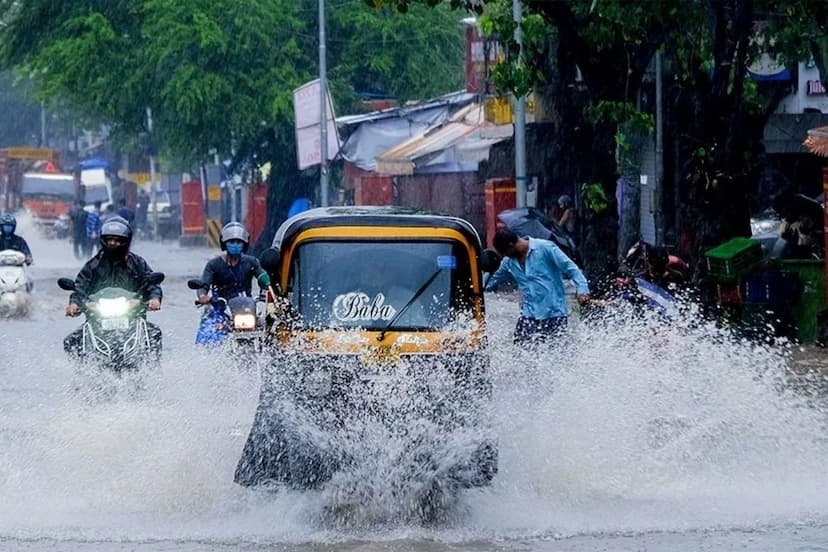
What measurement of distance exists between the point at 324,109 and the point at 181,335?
1797cm

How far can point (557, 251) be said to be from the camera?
1189cm

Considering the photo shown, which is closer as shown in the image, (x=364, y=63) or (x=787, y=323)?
(x=787, y=323)

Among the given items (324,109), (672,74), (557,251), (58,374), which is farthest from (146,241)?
(557,251)

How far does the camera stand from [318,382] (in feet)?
29.9

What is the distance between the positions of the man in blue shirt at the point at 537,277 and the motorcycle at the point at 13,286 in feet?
43.6

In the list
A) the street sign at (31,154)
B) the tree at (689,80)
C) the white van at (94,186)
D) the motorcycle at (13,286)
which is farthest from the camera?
the street sign at (31,154)

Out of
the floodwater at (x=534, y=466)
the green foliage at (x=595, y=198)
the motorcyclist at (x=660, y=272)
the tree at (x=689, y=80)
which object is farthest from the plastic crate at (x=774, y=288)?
the floodwater at (x=534, y=466)

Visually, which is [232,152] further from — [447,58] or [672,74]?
[672,74]

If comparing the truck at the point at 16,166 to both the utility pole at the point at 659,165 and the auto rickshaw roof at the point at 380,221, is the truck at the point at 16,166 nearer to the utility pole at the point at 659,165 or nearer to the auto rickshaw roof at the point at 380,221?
the utility pole at the point at 659,165

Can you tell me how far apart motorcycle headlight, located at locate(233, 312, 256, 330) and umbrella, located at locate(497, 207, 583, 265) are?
684 cm

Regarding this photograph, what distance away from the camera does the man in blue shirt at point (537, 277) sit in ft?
38.8

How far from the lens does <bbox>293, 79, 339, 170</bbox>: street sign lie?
39156mm

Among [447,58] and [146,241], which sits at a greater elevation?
[447,58]

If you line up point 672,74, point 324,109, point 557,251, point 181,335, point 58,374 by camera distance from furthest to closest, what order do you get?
point 324,109 < point 672,74 < point 181,335 < point 58,374 < point 557,251
